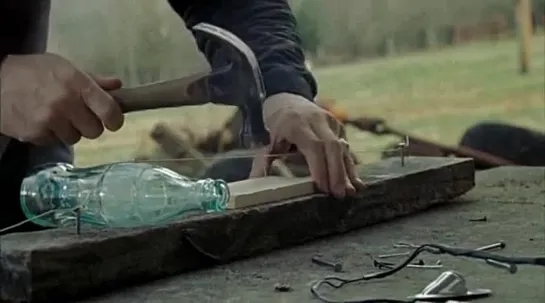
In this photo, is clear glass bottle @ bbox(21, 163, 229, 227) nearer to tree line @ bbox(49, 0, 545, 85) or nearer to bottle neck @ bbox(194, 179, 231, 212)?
bottle neck @ bbox(194, 179, 231, 212)

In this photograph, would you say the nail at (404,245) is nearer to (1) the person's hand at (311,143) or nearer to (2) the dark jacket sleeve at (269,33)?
(1) the person's hand at (311,143)

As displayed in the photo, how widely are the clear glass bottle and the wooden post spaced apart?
4.71 feet

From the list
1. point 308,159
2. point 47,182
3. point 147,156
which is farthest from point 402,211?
point 147,156

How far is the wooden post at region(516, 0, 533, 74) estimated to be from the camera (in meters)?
2.22

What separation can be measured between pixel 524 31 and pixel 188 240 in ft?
5.01

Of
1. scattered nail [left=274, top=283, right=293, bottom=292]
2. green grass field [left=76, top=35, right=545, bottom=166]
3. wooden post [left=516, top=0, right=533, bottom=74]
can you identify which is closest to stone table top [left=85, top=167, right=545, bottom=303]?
scattered nail [left=274, top=283, right=293, bottom=292]

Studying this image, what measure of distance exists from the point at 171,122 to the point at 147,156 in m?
0.14

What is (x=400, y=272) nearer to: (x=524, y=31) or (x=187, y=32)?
(x=187, y=32)

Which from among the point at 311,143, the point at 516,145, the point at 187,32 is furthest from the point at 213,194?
the point at 516,145

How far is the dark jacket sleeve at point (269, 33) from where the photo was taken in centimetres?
113

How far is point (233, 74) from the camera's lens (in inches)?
37.1

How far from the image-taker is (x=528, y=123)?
7.38ft

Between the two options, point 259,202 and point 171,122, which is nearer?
point 259,202

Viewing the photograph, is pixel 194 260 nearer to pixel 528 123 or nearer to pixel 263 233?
pixel 263 233
